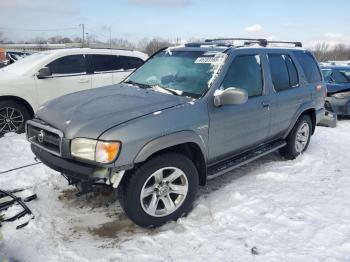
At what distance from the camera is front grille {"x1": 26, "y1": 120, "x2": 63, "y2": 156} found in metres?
3.47

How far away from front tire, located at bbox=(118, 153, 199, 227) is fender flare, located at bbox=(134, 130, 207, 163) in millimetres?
131

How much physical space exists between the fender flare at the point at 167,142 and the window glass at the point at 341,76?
8.58 metres

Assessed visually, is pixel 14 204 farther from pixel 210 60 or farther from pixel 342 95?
pixel 342 95

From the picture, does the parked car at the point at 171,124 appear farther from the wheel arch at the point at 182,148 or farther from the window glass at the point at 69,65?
the window glass at the point at 69,65

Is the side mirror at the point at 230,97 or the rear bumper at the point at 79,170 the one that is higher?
the side mirror at the point at 230,97

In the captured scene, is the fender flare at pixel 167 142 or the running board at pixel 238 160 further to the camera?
the running board at pixel 238 160

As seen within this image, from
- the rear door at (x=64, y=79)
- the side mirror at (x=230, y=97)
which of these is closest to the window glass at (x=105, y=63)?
the rear door at (x=64, y=79)

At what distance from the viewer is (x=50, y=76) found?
24.2 ft

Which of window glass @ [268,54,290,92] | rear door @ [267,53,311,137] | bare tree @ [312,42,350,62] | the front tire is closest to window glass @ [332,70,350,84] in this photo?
rear door @ [267,53,311,137]

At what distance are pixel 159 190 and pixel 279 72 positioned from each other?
2.73 metres

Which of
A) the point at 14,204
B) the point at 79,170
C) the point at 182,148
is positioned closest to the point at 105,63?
the point at 14,204

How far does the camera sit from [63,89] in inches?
296

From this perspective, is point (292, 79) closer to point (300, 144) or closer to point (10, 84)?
point (300, 144)

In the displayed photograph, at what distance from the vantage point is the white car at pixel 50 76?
22.8 feet
